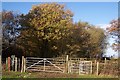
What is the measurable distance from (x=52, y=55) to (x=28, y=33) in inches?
101

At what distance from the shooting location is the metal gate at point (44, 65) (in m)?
16.6

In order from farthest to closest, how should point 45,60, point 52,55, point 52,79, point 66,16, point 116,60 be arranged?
point 66,16, point 52,55, point 45,60, point 116,60, point 52,79

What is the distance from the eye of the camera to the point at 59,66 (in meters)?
16.9

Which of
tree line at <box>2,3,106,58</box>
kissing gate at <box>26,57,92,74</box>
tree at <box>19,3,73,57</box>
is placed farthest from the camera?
tree at <box>19,3,73,57</box>

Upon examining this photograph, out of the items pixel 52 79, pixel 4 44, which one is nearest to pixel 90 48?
pixel 4 44

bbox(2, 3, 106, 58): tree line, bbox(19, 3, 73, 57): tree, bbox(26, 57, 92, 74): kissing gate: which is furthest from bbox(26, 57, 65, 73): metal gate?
bbox(19, 3, 73, 57): tree

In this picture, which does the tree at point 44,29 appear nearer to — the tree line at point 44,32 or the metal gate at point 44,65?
the tree line at point 44,32

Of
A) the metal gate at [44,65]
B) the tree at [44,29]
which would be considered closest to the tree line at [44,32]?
the tree at [44,29]

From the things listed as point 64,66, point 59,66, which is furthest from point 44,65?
point 64,66

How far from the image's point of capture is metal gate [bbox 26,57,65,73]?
16594 millimetres

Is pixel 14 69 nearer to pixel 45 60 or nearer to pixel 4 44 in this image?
pixel 45 60

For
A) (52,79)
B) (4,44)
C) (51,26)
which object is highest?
(51,26)

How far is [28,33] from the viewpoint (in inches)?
870

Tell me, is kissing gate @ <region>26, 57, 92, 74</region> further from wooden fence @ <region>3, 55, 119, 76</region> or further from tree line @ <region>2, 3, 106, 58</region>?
tree line @ <region>2, 3, 106, 58</region>
